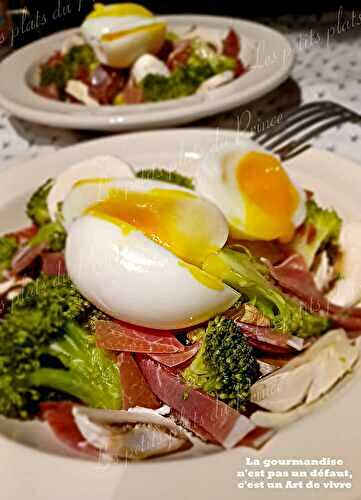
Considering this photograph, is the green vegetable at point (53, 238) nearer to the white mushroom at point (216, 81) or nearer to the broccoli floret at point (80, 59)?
the white mushroom at point (216, 81)

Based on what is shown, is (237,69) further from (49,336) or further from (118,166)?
(49,336)

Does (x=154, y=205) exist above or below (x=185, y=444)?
above

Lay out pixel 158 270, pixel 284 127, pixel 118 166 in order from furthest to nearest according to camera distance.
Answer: pixel 284 127
pixel 118 166
pixel 158 270

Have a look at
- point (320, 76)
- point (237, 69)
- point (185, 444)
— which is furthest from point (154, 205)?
point (320, 76)

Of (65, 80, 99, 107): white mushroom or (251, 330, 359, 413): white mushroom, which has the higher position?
(65, 80, 99, 107): white mushroom

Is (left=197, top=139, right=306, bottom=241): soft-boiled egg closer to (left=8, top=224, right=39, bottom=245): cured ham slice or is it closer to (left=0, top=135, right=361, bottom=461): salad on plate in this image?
(left=0, top=135, right=361, bottom=461): salad on plate

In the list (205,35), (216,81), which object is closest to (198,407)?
(216,81)

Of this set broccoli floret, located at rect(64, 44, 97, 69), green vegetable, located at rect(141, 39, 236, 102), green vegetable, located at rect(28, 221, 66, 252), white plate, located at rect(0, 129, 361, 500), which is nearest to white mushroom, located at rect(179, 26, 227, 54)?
green vegetable, located at rect(141, 39, 236, 102)

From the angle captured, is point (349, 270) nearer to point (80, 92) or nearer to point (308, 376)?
point (308, 376)
